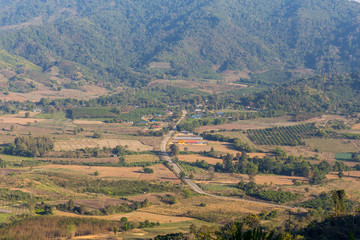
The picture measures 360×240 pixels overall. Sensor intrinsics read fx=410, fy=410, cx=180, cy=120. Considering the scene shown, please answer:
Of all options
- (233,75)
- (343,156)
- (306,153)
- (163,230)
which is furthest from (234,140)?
(233,75)

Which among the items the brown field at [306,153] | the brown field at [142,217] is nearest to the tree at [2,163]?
the brown field at [142,217]

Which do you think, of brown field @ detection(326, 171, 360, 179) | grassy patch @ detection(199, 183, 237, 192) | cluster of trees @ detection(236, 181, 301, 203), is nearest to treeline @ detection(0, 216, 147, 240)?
grassy patch @ detection(199, 183, 237, 192)

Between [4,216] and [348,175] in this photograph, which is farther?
[348,175]

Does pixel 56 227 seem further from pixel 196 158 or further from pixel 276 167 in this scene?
pixel 276 167

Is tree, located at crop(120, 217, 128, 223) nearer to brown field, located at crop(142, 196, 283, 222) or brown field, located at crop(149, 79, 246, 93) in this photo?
brown field, located at crop(142, 196, 283, 222)

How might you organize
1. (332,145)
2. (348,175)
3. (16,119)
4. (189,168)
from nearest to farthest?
(348,175)
(189,168)
(332,145)
(16,119)

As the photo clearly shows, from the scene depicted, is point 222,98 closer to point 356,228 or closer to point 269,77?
point 269,77

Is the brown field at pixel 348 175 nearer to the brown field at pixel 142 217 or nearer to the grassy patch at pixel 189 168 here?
the grassy patch at pixel 189 168
